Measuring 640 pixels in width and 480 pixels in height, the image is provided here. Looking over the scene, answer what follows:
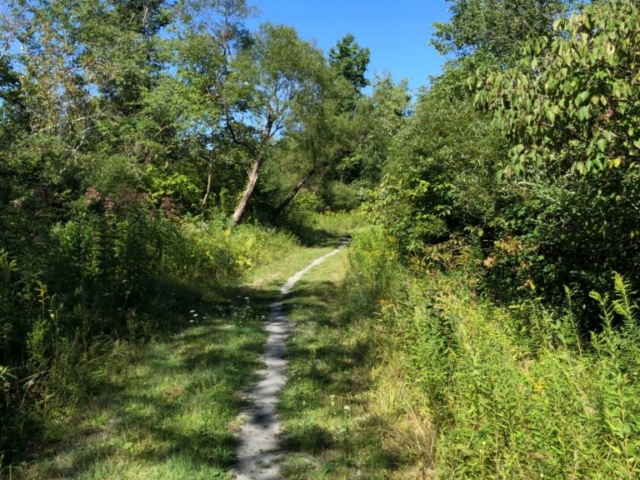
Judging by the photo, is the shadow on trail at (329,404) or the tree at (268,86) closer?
the shadow on trail at (329,404)

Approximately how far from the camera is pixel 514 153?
167 inches

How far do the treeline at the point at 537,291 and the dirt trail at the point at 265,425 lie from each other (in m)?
1.04

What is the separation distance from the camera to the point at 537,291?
20.3 ft

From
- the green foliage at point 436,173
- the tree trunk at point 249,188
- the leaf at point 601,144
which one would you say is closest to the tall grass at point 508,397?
the leaf at point 601,144

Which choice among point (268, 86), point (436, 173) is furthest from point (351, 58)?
point (436, 173)

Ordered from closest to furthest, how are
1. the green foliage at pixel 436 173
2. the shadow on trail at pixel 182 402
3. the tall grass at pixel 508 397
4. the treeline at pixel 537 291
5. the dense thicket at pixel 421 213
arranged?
the tall grass at pixel 508 397, the treeline at pixel 537 291, the dense thicket at pixel 421 213, the shadow on trail at pixel 182 402, the green foliage at pixel 436 173

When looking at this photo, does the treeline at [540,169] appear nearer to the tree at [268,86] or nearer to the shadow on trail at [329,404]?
the shadow on trail at [329,404]

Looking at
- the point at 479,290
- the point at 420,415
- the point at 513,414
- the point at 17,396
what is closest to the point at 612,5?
the point at 513,414

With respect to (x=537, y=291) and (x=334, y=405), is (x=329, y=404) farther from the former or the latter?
(x=537, y=291)

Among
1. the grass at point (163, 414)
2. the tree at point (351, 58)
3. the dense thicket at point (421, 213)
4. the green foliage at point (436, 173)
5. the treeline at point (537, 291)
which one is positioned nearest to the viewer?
the treeline at point (537, 291)

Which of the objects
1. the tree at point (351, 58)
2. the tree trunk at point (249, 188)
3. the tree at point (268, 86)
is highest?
the tree at point (351, 58)

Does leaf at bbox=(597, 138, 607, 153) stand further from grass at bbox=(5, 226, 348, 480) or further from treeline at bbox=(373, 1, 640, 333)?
grass at bbox=(5, 226, 348, 480)

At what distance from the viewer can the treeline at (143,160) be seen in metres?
6.45

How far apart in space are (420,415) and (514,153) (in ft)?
8.09
